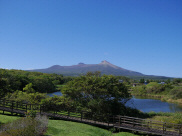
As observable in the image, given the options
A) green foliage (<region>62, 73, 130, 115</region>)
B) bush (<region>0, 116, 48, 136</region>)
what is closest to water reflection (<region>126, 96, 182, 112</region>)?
green foliage (<region>62, 73, 130, 115</region>)

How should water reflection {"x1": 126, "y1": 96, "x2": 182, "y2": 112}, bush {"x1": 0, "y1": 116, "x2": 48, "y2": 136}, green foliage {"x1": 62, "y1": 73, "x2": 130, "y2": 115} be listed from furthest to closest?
water reflection {"x1": 126, "y1": 96, "x2": 182, "y2": 112}, green foliage {"x1": 62, "y1": 73, "x2": 130, "y2": 115}, bush {"x1": 0, "y1": 116, "x2": 48, "y2": 136}

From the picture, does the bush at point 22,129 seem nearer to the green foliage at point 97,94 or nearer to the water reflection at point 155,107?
the green foliage at point 97,94

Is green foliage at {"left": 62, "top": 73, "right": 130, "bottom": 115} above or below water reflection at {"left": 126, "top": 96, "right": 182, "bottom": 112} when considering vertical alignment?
above

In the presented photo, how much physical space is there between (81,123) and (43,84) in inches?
2061

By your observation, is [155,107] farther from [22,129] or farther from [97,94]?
[22,129]

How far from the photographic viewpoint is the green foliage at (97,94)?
19859 millimetres

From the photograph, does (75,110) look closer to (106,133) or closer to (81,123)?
(81,123)

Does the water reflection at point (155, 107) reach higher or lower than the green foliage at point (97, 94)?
lower

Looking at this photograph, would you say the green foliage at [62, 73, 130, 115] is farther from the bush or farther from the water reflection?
the water reflection

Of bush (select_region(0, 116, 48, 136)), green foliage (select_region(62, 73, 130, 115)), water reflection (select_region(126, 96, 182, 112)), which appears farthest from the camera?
water reflection (select_region(126, 96, 182, 112))

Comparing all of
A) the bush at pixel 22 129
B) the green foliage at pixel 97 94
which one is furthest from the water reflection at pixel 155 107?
the bush at pixel 22 129

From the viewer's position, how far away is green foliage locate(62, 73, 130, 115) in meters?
19.9

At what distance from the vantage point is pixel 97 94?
2038 centimetres

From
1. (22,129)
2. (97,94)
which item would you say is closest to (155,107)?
(97,94)
